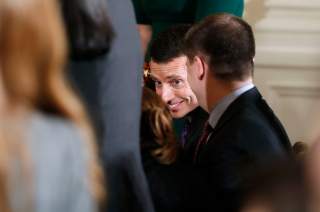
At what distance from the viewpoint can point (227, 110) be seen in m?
1.88

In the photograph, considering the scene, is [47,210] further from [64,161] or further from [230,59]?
[230,59]

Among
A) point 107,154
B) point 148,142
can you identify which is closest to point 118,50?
point 107,154

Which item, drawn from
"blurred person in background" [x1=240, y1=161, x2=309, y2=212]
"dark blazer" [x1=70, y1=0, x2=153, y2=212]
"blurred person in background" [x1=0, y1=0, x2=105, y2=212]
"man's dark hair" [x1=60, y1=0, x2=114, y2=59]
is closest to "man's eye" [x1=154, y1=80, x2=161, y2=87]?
"dark blazer" [x1=70, y1=0, x2=153, y2=212]

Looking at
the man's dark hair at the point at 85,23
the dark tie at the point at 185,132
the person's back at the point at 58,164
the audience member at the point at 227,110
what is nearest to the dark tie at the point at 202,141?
the audience member at the point at 227,110

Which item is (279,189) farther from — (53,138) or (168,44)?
(168,44)

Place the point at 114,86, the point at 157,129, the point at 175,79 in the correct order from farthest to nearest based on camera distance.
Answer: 1. the point at 175,79
2. the point at 157,129
3. the point at 114,86

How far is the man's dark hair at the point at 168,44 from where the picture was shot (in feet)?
7.70

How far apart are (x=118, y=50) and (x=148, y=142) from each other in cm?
35

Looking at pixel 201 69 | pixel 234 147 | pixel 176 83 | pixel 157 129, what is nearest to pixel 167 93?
pixel 176 83

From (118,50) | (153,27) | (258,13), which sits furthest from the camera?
(258,13)

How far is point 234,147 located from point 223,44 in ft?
1.41

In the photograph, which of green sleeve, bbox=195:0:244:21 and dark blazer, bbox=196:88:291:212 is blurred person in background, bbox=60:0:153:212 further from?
green sleeve, bbox=195:0:244:21

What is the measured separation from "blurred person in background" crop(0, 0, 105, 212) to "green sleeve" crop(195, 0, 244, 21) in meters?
1.40

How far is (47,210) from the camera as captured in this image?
0.92 metres
